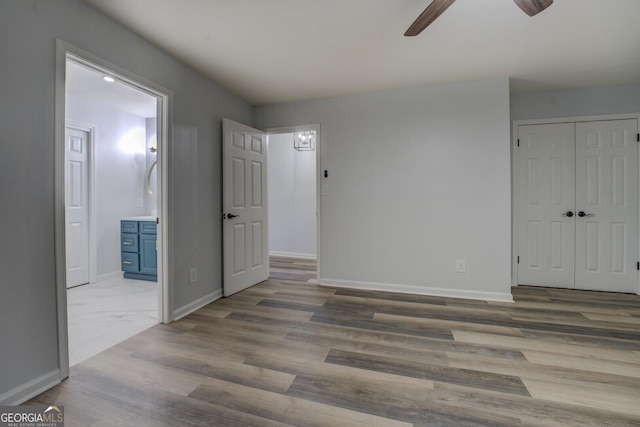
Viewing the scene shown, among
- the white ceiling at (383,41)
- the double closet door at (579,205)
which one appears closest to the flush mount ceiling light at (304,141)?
the white ceiling at (383,41)

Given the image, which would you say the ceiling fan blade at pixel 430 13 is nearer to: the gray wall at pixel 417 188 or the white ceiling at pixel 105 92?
the gray wall at pixel 417 188

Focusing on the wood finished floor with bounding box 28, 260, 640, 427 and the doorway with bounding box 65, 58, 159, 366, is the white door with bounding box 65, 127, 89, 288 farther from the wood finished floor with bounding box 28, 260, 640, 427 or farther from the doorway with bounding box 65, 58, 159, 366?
the wood finished floor with bounding box 28, 260, 640, 427

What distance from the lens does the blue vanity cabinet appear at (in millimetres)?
3867

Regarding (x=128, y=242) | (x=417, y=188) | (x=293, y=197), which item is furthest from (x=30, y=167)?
(x=293, y=197)

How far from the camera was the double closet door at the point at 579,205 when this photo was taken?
3.38 metres

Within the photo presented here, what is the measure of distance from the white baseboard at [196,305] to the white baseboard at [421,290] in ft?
4.16

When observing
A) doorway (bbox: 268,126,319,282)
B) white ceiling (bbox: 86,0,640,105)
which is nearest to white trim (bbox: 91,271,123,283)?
doorway (bbox: 268,126,319,282)

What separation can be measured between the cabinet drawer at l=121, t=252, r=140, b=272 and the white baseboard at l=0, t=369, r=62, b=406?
2.48m

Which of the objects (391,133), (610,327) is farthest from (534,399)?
(391,133)

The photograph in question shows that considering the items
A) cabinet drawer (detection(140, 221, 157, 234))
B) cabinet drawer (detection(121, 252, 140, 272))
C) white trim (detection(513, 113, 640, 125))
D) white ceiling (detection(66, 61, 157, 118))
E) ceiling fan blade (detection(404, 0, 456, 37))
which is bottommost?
cabinet drawer (detection(121, 252, 140, 272))

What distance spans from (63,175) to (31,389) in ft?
3.95

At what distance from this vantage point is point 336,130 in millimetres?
3611

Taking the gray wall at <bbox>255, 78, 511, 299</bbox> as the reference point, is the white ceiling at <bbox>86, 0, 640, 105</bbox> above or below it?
above

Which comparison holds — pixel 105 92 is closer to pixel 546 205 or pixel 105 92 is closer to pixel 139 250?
pixel 139 250
